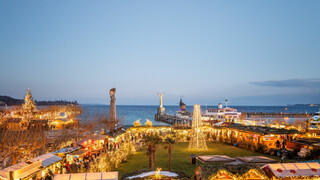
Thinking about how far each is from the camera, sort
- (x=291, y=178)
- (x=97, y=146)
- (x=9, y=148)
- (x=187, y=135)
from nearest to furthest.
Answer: (x=291, y=178), (x=9, y=148), (x=97, y=146), (x=187, y=135)

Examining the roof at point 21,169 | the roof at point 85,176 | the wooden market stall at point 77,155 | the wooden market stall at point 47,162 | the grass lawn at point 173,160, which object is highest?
the roof at point 85,176

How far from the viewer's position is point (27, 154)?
1747 centimetres

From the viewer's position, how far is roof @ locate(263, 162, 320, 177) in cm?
1027

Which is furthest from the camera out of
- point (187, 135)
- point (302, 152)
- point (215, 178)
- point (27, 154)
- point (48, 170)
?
point (187, 135)

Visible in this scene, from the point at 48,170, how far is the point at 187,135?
884 inches

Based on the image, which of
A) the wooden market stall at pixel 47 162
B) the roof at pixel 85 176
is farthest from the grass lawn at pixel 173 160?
the roof at pixel 85 176

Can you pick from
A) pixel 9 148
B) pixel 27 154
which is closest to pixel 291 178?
pixel 9 148

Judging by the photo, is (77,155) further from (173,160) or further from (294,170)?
(294,170)

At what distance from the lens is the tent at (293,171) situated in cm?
1022

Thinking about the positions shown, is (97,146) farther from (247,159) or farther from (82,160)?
(247,159)

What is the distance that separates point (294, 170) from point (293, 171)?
158 mm

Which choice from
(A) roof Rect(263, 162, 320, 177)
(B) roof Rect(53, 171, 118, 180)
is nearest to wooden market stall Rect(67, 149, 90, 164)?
(B) roof Rect(53, 171, 118, 180)

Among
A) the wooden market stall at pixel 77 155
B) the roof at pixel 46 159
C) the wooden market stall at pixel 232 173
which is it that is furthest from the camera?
the wooden market stall at pixel 77 155

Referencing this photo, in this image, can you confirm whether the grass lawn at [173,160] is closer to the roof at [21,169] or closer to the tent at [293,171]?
the tent at [293,171]
